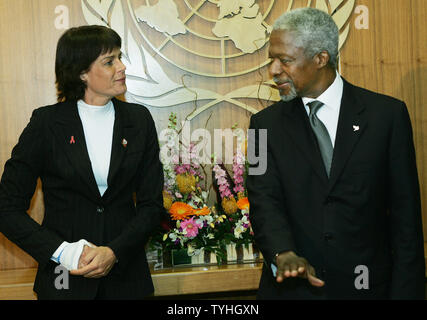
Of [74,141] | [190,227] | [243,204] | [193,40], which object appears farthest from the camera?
[193,40]

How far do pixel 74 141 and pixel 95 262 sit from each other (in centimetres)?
49

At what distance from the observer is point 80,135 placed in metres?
2.05

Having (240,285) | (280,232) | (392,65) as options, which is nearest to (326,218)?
(280,232)

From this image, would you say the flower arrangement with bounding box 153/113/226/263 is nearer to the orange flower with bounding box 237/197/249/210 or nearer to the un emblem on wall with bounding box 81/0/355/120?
the orange flower with bounding box 237/197/249/210

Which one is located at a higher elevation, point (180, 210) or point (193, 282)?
point (180, 210)

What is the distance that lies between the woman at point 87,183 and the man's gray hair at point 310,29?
76cm

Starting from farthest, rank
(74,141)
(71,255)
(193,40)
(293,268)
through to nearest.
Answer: (193,40) → (74,141) → (71,255) → (293,268)

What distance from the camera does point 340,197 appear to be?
67.5 inches

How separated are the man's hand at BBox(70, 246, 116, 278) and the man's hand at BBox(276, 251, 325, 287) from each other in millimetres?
689

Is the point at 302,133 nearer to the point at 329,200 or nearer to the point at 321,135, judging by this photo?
the point at 321,135

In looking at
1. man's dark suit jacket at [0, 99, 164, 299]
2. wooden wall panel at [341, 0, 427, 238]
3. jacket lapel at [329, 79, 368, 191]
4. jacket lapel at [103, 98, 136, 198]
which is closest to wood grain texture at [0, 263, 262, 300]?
man's dark suit jacket at [0, 99, 164, 299]

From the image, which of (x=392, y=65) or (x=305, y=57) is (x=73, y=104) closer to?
(x=305, y=57)

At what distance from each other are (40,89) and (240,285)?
5.09 feet
